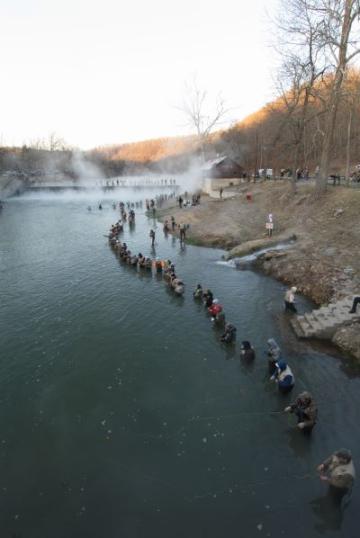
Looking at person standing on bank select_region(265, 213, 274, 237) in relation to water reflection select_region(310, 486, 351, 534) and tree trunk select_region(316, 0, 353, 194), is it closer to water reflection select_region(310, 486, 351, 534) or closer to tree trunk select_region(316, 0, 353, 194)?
tree trunk select_region(316, 0, 353, 194)

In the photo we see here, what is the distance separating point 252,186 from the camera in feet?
152

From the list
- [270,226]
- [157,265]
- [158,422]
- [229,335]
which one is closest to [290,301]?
[229,335]

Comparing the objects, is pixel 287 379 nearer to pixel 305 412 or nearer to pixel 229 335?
pixel 305 412

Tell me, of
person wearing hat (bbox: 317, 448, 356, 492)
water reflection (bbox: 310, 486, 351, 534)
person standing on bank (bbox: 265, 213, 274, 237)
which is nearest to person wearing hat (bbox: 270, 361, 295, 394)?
person wearing hat (bbox: 317, 448, 356, 492)

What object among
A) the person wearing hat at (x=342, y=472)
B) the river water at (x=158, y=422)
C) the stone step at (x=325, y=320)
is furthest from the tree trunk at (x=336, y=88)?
the person wearing hat at (x=342, y=472)

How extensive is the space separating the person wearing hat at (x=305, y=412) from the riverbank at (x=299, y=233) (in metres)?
4.91

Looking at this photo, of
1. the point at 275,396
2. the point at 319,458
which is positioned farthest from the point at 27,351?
the point at 319,458

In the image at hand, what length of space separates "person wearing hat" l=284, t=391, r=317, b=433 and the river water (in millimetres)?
377

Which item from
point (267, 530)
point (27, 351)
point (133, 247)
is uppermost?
point (133, 247)

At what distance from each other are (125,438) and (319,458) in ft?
19.1

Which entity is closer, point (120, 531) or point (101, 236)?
point (120, 531)

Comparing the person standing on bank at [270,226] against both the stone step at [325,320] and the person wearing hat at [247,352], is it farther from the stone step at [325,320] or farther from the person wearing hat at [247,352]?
the person wearing hat at [247,352]

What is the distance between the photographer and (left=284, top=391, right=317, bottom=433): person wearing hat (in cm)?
1017

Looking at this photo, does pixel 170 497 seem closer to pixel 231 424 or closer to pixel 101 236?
pixel 231 424
